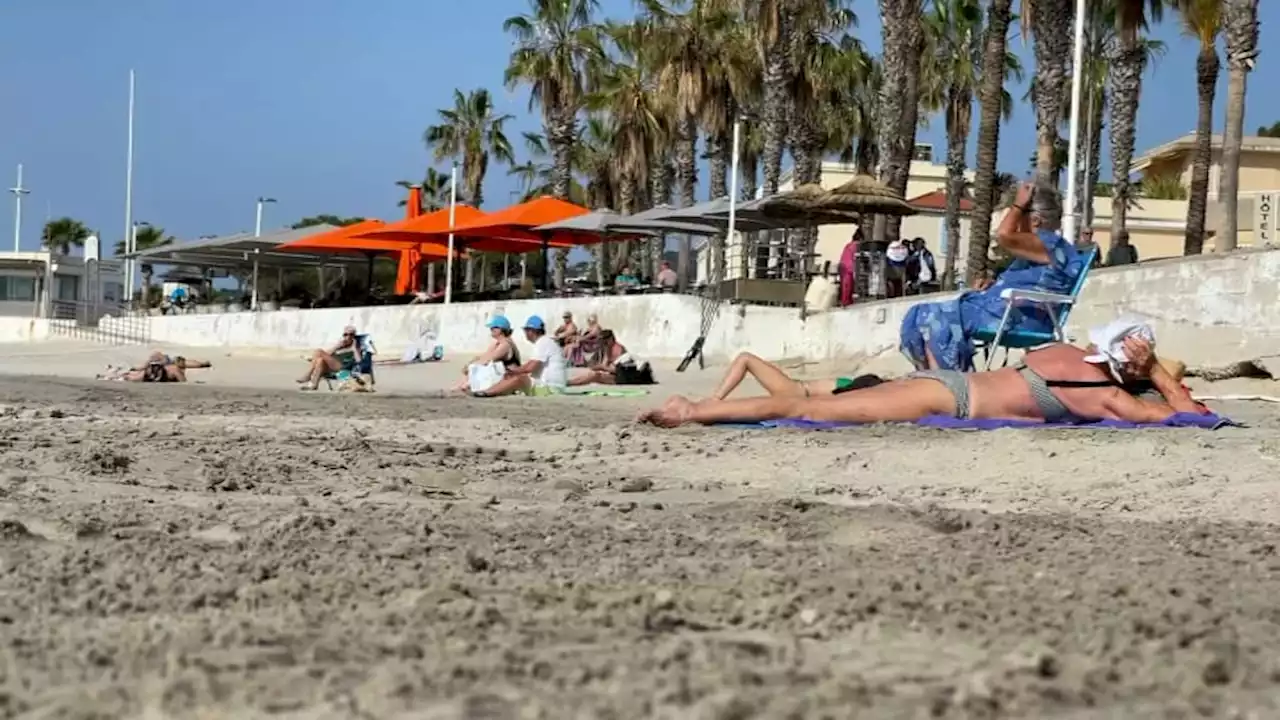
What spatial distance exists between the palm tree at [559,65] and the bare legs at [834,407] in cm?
2790

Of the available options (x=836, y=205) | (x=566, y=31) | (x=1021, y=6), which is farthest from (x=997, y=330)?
Result: (x=566, y=31)

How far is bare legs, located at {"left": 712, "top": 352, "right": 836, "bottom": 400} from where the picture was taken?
7352mm

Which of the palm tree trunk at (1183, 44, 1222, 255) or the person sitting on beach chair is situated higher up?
the palm tree trunk at (1183, 44, 1222, 255)

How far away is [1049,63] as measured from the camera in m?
19.4

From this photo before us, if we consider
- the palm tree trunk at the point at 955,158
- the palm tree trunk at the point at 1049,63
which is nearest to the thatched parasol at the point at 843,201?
the palm tree trunk at the point at 1049,63

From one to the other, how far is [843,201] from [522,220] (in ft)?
25.1

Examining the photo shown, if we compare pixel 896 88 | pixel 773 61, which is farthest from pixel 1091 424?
pixel 773 61

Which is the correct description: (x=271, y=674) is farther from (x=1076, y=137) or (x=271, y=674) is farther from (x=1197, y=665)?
(x=1076, y=137)

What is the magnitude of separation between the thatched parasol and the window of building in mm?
39054

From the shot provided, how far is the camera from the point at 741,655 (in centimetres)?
242

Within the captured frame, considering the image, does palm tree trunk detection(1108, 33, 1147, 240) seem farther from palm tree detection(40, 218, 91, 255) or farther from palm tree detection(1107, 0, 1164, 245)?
palm tree detection(40, 218, 91, 255)

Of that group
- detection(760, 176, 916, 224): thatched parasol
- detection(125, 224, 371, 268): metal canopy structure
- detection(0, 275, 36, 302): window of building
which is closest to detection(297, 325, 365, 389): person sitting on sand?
detection(760, 176, 916, 224): thatched parasol

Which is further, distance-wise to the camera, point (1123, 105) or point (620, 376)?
point (1123, 105)

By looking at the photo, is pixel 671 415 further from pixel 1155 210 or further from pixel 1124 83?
pixel 1155 210
